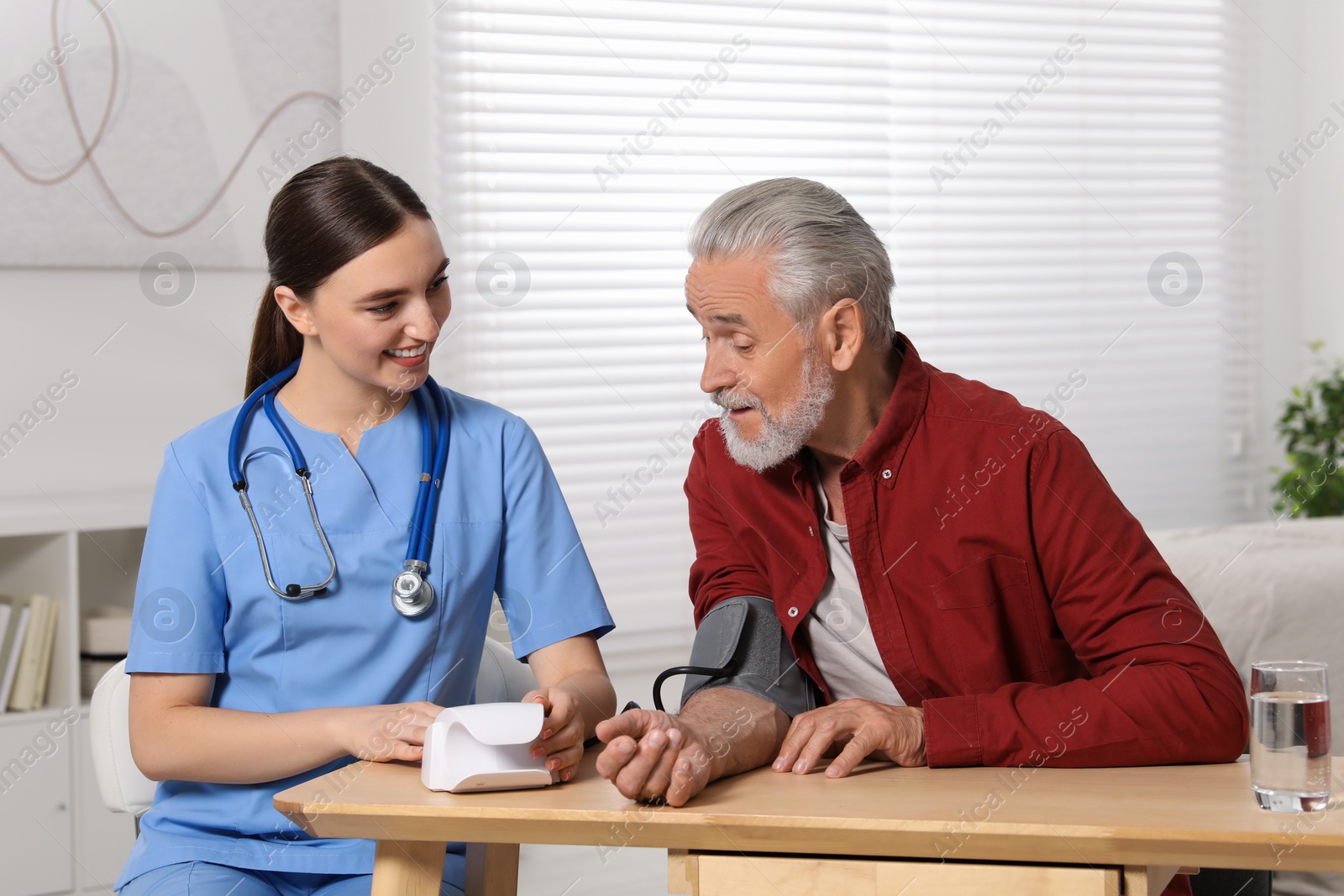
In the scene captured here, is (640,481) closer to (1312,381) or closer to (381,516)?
(381,516)

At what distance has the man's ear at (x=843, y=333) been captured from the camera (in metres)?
1.54

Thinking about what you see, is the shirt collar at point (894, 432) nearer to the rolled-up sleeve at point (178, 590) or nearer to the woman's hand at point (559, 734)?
the woman's hand at point (559, 734)

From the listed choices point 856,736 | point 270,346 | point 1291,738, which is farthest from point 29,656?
point 1291,738

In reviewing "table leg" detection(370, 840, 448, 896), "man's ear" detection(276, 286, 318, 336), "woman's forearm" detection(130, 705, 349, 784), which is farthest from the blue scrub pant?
"man's ear" detection(276, 286, 318, 336)

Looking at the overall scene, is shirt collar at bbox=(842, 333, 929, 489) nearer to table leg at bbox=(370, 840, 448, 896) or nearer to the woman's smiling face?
the woman's smiling face

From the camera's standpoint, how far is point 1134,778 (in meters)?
1.15

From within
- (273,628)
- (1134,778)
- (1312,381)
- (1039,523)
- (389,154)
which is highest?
(389,154)

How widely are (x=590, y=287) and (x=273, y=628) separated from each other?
1.82m

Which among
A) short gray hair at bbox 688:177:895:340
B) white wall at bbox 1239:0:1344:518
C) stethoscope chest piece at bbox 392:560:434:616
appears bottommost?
stethoscope chest piece at bbox 392:560:434:616

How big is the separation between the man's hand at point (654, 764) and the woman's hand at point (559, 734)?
6 cm

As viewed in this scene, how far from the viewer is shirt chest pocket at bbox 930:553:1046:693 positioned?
147cm

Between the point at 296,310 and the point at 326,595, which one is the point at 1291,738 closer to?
the point at 326,595

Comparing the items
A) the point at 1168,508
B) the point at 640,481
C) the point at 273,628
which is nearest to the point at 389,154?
the point at 640,481

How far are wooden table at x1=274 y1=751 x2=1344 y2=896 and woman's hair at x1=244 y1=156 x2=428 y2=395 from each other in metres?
0.64
